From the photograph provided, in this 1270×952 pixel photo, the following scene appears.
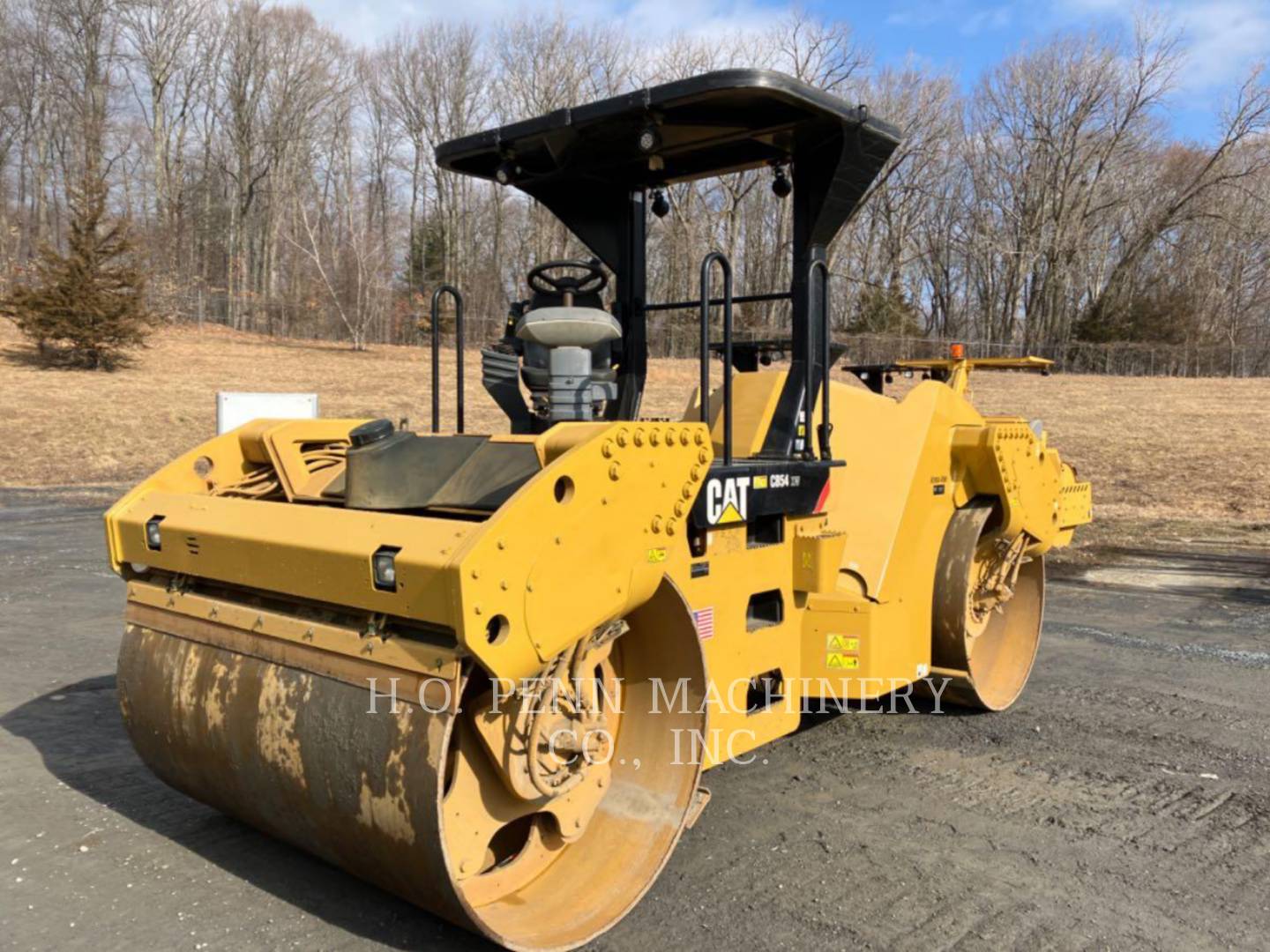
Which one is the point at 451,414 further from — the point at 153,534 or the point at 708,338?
the point at 708,338

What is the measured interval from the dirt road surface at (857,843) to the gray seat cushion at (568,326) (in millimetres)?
1722

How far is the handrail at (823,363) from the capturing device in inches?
149

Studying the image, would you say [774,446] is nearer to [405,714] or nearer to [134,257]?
[405,714]

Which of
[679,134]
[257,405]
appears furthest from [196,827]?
[257,405]

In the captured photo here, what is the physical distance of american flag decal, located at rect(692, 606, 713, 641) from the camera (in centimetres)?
323

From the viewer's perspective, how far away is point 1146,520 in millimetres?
11750

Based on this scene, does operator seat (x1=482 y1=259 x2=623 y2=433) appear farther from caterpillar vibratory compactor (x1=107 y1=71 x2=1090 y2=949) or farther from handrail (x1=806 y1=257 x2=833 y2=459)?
handrail (x1=806 y1=257 x2=833 y2=459)

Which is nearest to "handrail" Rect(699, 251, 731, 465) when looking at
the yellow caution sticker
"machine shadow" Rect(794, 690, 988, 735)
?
the yellow caution sticker

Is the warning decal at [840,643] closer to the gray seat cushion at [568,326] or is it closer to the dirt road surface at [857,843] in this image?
the dirt road surface at [857,843]

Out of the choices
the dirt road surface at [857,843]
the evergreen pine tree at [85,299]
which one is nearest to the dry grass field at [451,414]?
the evergreen pine tree at [85,299]

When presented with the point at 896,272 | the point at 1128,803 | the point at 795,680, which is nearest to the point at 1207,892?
the point at 1128,803

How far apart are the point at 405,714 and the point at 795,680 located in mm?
1728

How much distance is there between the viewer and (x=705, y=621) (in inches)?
128

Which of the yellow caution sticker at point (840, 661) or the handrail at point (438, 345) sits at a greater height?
the handrail at point (438, 345)
